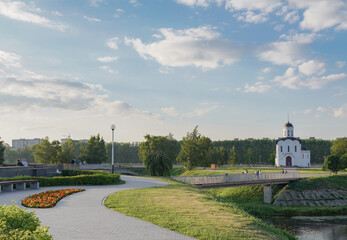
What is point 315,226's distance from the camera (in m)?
30.2

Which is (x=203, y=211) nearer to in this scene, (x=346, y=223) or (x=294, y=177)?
(x=346, y=223)

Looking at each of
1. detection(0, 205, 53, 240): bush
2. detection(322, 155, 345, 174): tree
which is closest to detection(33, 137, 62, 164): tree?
detection(322, 155, 345, 174): tree

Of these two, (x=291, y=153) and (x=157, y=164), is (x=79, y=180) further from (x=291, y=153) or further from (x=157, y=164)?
(x=291, y=153)

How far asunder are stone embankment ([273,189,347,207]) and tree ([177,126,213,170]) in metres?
26.0

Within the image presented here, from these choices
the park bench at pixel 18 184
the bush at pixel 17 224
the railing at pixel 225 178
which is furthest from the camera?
the railing at pixel 225 178

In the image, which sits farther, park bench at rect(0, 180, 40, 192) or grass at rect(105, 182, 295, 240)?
park bench at rect(0, 180, 40, 192)

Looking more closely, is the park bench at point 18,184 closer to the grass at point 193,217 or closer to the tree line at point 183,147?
the grass at point 193,217

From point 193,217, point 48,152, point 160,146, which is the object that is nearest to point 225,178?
point 193,217

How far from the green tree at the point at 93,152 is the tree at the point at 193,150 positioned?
1901 centimetres

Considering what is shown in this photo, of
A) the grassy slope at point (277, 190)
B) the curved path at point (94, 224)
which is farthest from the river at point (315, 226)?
the curved path at point (94, 224)

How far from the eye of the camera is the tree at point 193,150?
66.9 metres

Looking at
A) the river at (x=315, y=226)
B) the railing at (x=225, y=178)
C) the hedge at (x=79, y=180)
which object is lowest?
the river at (x=315, y=226)

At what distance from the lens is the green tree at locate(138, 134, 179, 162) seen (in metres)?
76.4

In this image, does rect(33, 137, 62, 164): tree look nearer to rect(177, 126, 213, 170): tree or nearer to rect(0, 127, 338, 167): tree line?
rect(0, 127, 338, 167): tree line
